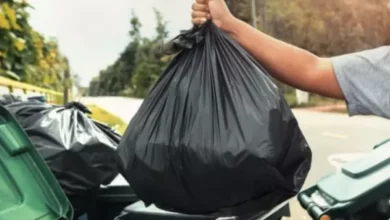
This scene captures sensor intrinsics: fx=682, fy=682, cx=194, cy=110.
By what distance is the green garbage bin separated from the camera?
0.80 metres

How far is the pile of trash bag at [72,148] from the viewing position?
1.45 metres

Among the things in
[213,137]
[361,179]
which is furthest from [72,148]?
[361,179]

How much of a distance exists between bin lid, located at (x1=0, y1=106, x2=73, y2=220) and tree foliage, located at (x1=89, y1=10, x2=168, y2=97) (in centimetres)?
107

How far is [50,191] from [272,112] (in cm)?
45

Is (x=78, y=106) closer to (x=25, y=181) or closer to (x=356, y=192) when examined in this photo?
(x=25, y=181)

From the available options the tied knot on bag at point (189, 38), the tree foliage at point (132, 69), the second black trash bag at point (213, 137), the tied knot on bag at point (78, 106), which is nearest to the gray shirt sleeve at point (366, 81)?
the second black trash bag at point (213, 137)

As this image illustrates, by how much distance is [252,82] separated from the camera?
3.59 feet

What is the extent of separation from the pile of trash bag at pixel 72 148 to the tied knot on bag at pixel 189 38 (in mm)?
383

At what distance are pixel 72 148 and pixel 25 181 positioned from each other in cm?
24

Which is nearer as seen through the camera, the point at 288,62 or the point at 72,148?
the point at 288,62

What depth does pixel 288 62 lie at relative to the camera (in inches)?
48.8

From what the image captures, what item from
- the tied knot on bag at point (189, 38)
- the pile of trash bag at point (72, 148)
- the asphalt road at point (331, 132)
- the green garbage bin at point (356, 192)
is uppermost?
the tied knot on bag at point (189, 38)

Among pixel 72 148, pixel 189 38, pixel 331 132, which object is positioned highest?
pixel 189 38

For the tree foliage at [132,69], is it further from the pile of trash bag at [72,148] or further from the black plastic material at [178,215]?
the black plastic material at [178,215]
